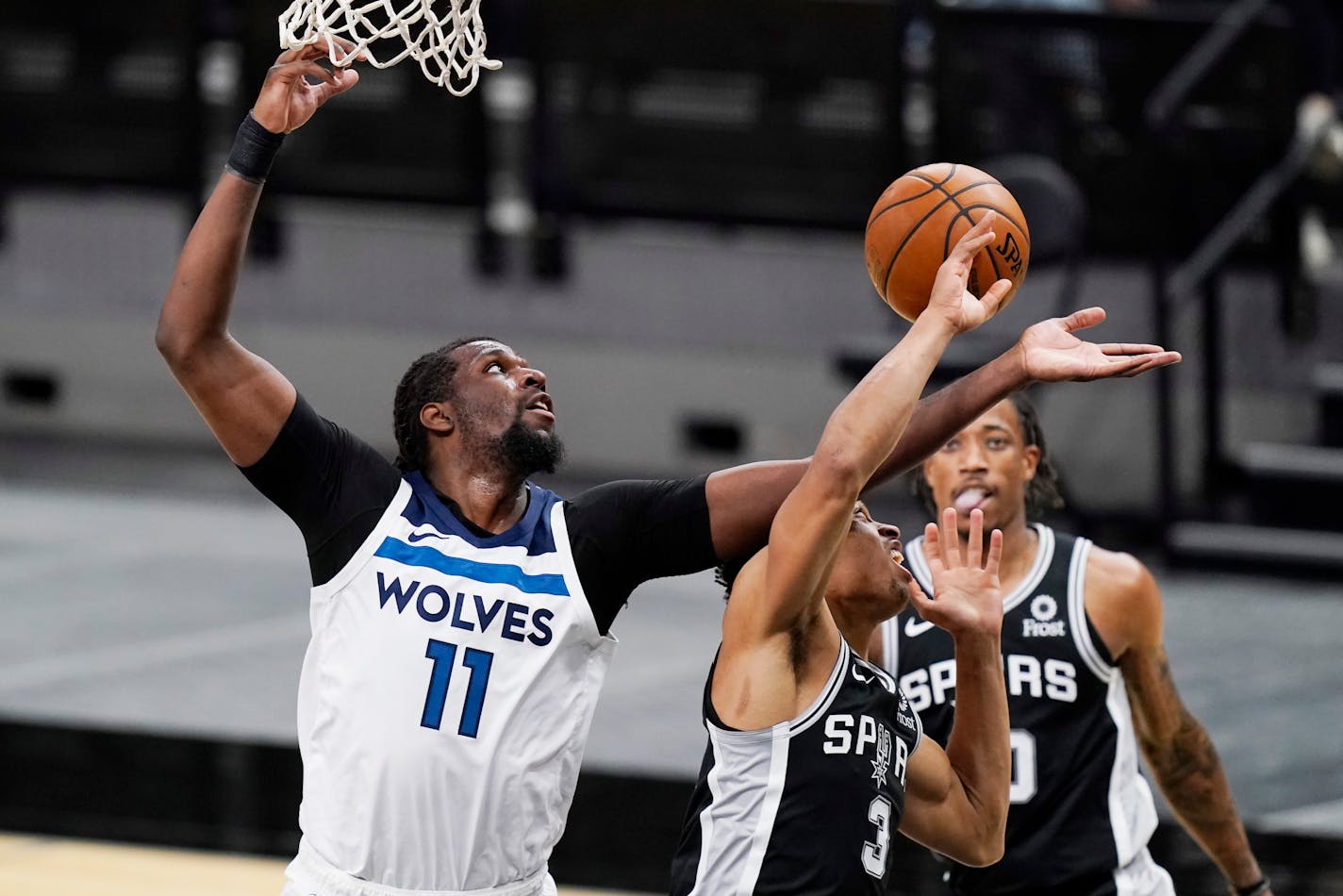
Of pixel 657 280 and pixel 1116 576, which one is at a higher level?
pixel 657 280

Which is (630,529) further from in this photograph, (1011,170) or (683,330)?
(683,330)

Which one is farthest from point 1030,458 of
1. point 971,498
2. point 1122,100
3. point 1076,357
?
point 1122,100

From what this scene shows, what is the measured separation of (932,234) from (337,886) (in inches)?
58.5

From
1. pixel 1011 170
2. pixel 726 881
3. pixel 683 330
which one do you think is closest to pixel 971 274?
pixel 726 881

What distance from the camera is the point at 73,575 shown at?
30.8ft

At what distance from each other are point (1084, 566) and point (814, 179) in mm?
6231

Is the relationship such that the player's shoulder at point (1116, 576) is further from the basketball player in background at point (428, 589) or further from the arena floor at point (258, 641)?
the arena floor at point (258, 641)

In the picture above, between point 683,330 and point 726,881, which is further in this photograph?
point 683,330

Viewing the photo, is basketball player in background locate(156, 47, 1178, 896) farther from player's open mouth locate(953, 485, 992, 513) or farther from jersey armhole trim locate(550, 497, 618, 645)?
player's open mouth locate(953, 485, 992, 513)

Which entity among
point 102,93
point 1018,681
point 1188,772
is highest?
point 102,93

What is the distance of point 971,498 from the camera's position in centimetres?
430

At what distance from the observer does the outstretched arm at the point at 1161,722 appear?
434 centimetres

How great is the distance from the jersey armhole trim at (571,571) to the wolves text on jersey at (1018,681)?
81 cm

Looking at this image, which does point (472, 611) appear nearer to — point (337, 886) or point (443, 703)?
point (443, 703)
